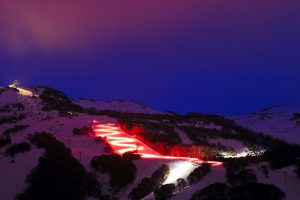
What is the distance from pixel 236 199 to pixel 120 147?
3038 cm

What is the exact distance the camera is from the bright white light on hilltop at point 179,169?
116ft

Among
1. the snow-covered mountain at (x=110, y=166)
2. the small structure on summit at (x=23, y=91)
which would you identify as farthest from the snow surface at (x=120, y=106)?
the snow-covered mountain at (x=110, y=166)

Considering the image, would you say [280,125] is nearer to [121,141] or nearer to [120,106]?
[120,106]

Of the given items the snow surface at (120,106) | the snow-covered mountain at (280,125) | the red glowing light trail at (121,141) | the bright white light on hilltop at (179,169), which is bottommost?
the bright white light on hilltop at (179,169)

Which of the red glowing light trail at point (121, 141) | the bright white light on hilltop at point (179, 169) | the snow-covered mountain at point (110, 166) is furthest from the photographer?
the red glowing light trail at point (121, 141)

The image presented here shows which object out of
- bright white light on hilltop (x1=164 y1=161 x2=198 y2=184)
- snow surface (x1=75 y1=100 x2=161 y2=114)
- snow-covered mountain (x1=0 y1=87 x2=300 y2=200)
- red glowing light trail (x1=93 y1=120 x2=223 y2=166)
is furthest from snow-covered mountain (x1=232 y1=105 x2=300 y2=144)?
bright white light on hilltop (x1=164 y1=161 x2=198 y2=184)

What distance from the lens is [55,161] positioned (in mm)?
37250

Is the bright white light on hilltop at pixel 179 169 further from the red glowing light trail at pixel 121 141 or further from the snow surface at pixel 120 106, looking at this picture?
the snow surface at pixel 120 106

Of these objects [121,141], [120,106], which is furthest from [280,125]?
[121,141]

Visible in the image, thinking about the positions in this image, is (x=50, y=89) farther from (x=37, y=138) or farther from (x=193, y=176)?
(x=193, y=176)

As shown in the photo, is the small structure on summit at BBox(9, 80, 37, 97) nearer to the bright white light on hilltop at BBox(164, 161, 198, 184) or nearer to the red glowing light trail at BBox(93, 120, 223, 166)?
the red glowing light trail at BBox(93, 120, 223, 166)

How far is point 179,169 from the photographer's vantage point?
124 feet

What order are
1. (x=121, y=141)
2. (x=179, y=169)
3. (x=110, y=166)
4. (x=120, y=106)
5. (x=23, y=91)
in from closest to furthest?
1. (x=179, y=169)
2. (x=110, y=166)
3. (x=121, y=141)
4. (x=23, y=91)
5. (x=120, y=106)

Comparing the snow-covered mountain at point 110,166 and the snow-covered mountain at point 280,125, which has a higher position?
the snow-covered mountain at point 280,125
